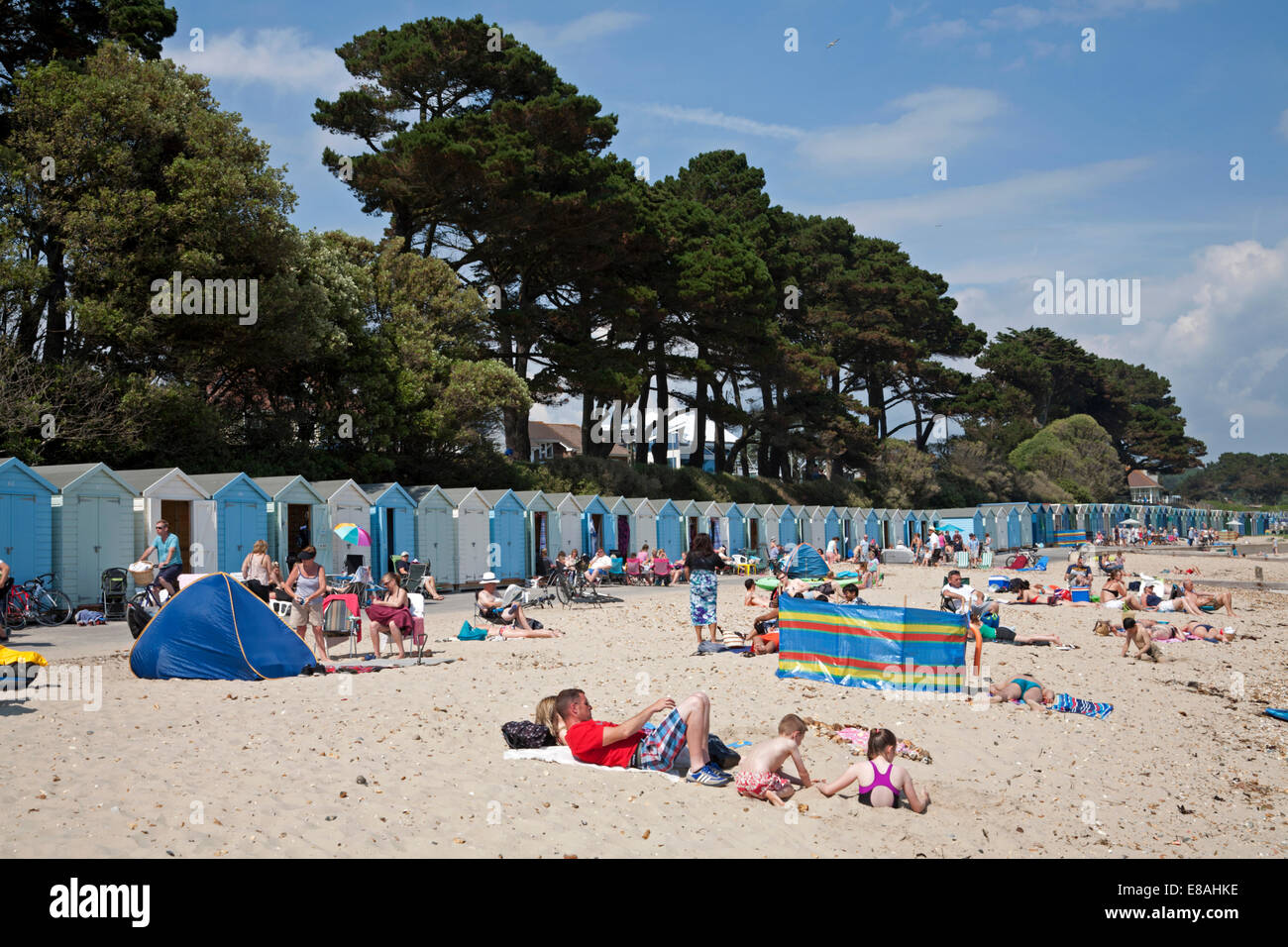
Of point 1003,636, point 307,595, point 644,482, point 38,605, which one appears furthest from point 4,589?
point 644,482

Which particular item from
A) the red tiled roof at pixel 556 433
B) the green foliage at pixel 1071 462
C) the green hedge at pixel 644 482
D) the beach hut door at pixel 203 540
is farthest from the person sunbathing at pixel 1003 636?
the red tiled roof at pixel 556 433

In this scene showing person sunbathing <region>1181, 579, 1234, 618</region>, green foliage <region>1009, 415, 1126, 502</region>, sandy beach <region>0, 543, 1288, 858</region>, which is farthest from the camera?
green foliage <region>1009, 415, 1126, 502</region>

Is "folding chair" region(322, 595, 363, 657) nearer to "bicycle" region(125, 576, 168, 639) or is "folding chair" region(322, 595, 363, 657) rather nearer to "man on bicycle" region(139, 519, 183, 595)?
"bicycle" region(125, 576, 168, 639)

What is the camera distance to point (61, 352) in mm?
21406

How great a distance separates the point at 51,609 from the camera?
45.0 feet

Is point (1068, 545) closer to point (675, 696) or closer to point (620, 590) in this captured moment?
point (620, 590)

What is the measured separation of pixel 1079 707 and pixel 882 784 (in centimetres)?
423

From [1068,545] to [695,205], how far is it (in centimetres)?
3306

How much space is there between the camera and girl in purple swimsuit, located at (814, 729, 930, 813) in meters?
5.99

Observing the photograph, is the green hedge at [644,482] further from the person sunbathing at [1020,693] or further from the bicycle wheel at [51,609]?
the person sunbathing at [1020,693]

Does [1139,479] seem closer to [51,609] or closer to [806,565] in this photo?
[806,565]

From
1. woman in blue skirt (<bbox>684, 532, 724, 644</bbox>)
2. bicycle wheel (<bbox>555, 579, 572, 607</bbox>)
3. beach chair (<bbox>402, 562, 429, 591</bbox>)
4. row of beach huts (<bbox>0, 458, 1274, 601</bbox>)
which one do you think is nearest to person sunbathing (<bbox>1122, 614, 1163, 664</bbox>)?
woman in blue skirt (<bbox>684, 532, 724, 644</bbox>)

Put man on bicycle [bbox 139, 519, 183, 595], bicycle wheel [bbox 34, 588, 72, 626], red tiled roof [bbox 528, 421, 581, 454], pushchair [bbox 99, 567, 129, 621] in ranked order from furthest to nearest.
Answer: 1. red tiled roof [bbox 528, 421, 581, 454]
2. pushchair [bbox 99, 567, 129, 621]
3. bicycle wheel [bbox 34, 588, 72, 626]
4. man on bicycle [bbox 139, 519, 183, 595]
